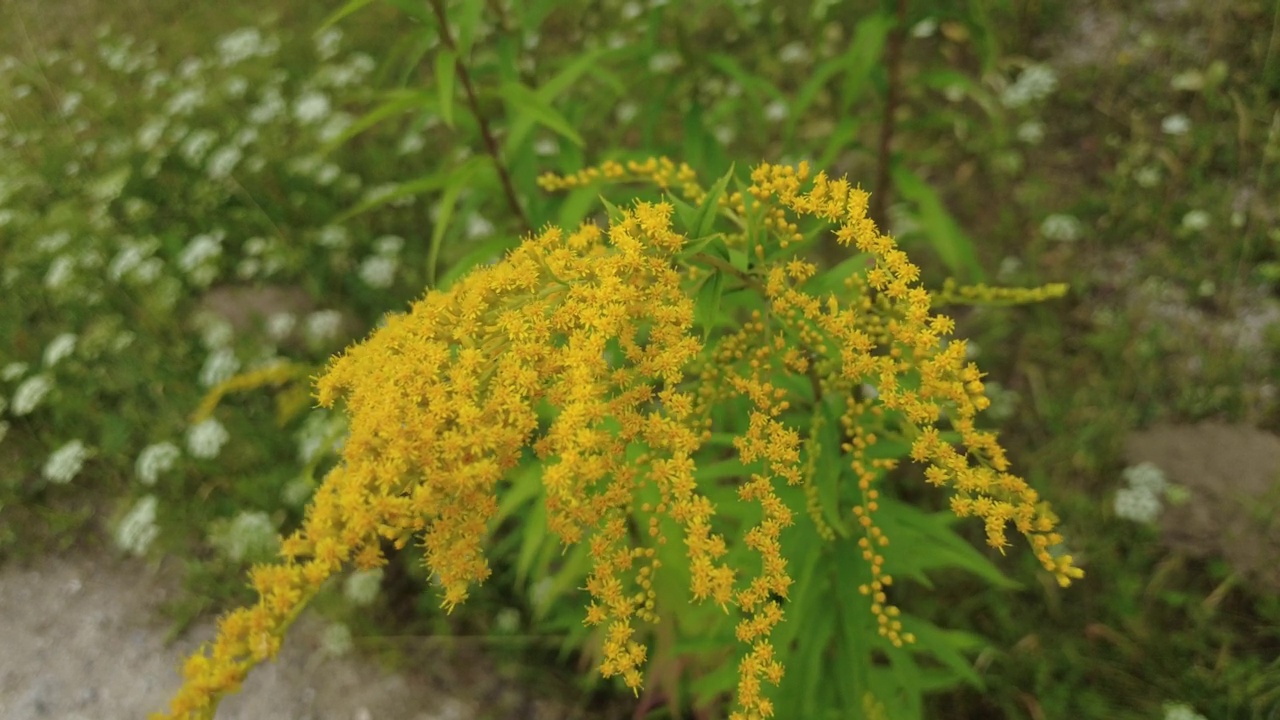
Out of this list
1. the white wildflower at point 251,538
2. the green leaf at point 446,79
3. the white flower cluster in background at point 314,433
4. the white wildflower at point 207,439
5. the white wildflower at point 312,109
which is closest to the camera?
the green leaf at point 446,79

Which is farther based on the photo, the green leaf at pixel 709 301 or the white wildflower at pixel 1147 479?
the white wildflower at pixel 1147 479

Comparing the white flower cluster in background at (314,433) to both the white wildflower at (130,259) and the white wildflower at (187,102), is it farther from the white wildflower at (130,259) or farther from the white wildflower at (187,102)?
the white wildflower at (187,102)

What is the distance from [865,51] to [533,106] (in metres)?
1.30

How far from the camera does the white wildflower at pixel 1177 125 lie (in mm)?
4004

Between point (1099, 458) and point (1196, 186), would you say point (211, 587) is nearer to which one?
point (1099, 458)

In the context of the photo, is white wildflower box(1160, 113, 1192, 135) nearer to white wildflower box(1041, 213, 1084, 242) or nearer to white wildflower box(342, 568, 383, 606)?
white wildflower box(1041, 213, 1084, 242)

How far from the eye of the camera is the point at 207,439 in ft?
12.1

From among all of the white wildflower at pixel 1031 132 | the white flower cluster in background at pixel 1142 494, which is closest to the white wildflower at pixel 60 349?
the white flower cluster in background at pixel 1142 494

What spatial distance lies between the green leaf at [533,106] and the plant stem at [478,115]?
10 cm

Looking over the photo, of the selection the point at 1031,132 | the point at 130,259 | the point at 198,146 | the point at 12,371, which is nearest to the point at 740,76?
A: the point at 1031,132

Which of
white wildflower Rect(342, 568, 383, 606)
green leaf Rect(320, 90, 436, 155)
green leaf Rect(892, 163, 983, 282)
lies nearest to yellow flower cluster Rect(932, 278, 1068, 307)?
green leaf Rect(892, 163, 983, 282)

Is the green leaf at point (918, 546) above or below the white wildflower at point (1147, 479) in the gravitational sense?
above

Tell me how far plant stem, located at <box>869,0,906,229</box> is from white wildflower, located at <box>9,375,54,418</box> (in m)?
4.06

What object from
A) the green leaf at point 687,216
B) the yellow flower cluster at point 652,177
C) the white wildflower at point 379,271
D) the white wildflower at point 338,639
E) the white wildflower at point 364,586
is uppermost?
the green leaf at point 687,216
